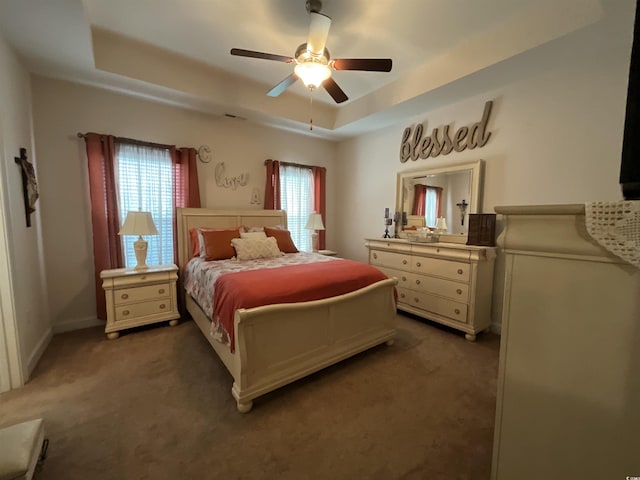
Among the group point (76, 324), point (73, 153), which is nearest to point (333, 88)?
point (73, 153)

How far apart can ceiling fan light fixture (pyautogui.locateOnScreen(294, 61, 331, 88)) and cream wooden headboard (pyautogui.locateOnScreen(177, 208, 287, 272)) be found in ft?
6.86

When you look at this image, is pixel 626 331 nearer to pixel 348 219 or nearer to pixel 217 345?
pixel 217 345

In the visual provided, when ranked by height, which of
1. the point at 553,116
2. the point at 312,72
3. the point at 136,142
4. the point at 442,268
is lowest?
the point at 442,268

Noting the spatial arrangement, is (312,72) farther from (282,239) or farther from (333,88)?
(282,239)

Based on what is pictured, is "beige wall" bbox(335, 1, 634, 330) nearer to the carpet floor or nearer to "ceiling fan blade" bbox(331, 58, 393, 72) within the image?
"ceiling fan blade" bbox(331, 58, 393, 72)

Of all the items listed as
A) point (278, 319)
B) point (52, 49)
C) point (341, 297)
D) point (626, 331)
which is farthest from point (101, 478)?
point (52, 49)

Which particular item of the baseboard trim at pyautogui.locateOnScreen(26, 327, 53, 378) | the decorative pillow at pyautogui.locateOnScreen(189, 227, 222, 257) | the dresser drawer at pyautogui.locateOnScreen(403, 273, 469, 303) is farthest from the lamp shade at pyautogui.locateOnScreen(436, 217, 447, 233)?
the baseboard trim at pyautogui.locateOnScreen(26, 327, 53, 378)

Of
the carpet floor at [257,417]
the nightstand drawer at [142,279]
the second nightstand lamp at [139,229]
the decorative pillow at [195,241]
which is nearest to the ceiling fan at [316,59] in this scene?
the second nightstand lamp at [139,229]

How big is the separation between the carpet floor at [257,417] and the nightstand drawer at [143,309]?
35 cm

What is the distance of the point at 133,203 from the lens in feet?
10.1

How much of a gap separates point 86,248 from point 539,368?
3898 millimetres

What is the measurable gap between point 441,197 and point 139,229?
11.6ft

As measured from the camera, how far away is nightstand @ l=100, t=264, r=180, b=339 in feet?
Answer: 8.72

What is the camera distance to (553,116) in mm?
2477
